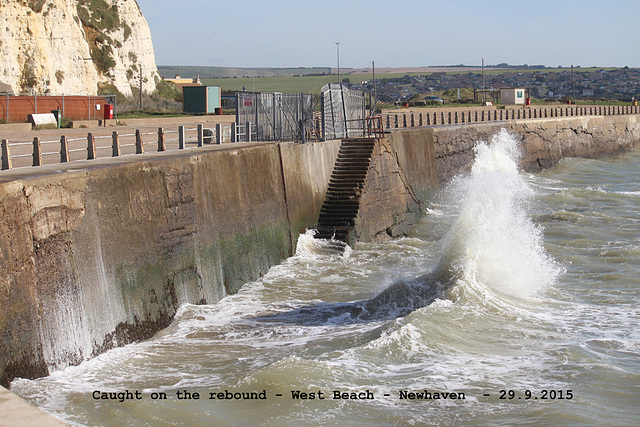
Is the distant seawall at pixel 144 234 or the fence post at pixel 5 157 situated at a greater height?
the fence post at pixel 5 157

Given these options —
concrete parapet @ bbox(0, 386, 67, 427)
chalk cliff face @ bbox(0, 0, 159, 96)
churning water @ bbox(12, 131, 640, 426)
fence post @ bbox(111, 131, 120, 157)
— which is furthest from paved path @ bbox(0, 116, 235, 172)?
concrete parapet @ bbox(0, 386, 67, 427)

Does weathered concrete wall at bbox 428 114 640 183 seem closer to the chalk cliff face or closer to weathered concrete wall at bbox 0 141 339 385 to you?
weathered concrete wall at bbox 0 141 339 385

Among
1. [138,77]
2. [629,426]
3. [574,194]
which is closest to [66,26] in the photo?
[138,77]

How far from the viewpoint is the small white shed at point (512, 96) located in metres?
73.9

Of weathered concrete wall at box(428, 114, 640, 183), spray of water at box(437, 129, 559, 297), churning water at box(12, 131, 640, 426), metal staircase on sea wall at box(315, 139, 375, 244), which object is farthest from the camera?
weathered concrete wall at box(428, 114, 640, 183)

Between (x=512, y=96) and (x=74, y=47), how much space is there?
44.5 m

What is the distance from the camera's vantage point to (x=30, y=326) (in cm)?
969

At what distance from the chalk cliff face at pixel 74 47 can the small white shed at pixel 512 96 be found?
34367 mm

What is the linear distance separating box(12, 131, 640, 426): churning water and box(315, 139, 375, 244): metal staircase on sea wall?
2.13ft

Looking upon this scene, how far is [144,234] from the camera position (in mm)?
12477

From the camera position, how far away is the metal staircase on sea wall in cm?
1909

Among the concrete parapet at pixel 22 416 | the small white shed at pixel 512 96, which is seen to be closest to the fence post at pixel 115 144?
the concrete parapet at pixel 22 416

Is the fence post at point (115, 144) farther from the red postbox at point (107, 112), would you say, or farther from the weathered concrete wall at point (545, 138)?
the red postbox at point (107, 112)

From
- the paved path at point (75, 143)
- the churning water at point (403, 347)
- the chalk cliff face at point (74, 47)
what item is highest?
the chalk cliff face at point (74, 47)
